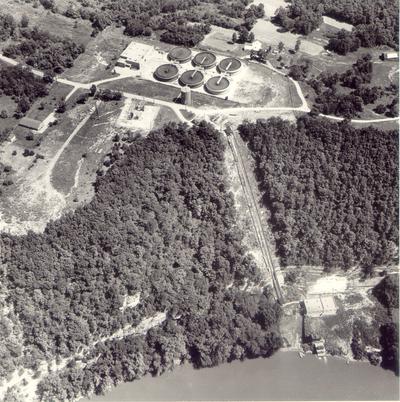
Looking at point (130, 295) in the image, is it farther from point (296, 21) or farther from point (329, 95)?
point (296, 21)

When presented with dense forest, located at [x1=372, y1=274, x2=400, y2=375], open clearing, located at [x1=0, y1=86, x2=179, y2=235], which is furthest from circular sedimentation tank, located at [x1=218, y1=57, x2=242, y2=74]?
dense forest, located at [x1=372, y1=274, x2=400, y2=375]

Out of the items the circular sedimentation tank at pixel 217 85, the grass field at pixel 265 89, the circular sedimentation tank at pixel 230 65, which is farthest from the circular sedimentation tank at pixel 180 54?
the grass field at pixel 265 89

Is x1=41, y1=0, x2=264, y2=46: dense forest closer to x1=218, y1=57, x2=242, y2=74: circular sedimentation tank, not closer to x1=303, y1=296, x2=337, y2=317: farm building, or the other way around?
x1=218, y1=57, x2=242, y2=74: circular sedimentation tank

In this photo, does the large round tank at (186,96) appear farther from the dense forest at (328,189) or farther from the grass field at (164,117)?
the dense forest at (328,189)

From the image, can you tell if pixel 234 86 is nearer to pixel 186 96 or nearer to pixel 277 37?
pixel 186 96

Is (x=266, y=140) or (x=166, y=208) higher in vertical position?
(x=266, y=140)

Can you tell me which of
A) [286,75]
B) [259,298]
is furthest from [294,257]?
[286,75]
